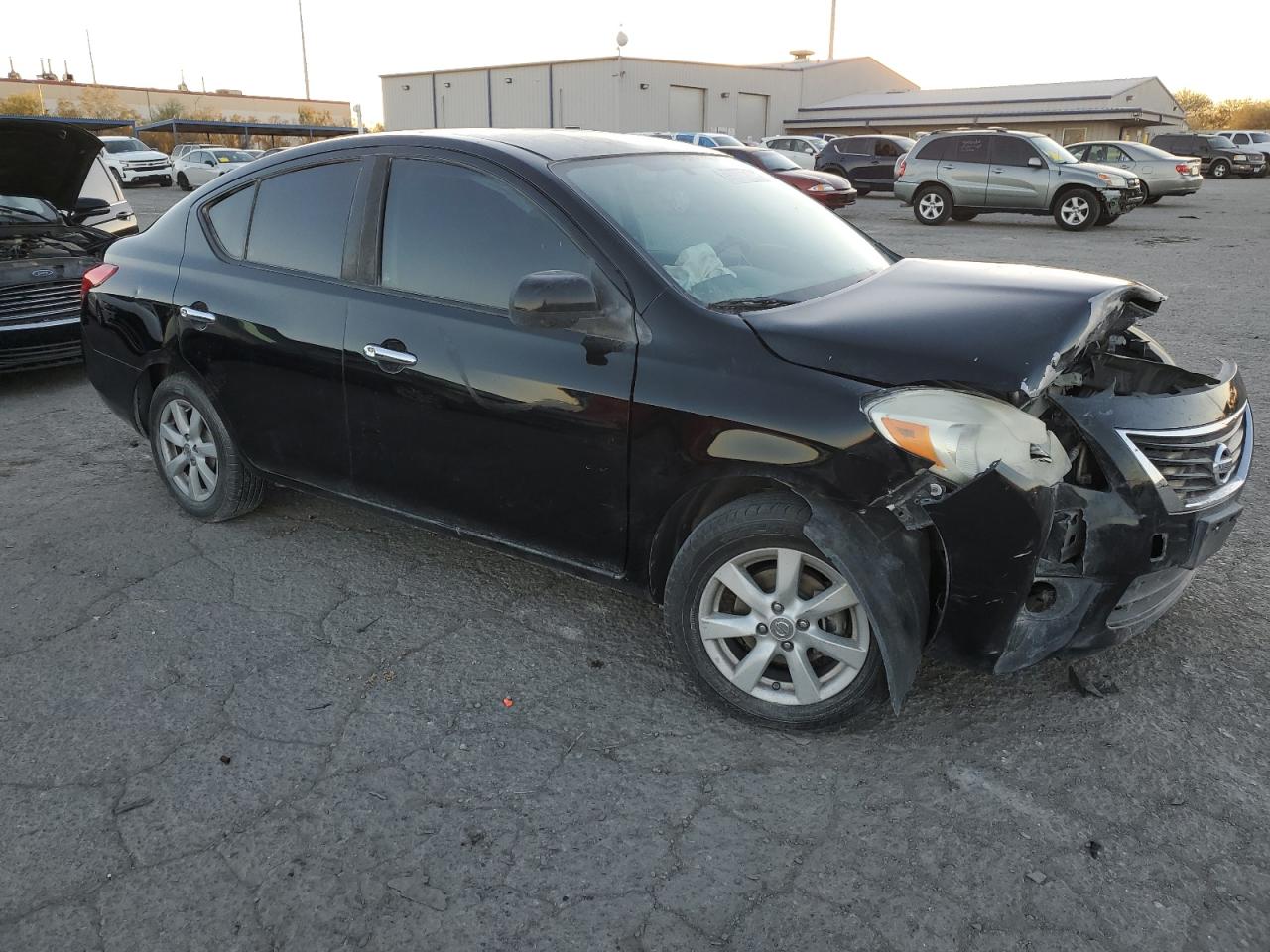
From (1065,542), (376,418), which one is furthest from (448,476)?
(1065,542)

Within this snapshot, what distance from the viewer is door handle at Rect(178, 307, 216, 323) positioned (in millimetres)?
4047

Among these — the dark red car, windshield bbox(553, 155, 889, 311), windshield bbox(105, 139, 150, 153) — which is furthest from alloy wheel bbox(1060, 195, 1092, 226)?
windshield bbox(105, 139, 150, 153)

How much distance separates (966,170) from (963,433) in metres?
17.9

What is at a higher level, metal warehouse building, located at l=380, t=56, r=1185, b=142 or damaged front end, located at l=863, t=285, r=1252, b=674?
metal warehouse building, located at l=380, t=56, r=1185, b=142

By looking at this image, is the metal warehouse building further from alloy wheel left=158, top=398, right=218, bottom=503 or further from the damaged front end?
the damaged front end

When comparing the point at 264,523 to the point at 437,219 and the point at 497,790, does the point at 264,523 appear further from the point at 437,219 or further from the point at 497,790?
the point at 497,790

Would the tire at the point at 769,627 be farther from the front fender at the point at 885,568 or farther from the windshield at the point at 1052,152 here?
the windshield at the point at 1052,152

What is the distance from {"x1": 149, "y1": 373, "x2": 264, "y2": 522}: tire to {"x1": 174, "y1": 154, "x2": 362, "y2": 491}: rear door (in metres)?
0.12

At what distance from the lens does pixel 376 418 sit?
3.59 metres

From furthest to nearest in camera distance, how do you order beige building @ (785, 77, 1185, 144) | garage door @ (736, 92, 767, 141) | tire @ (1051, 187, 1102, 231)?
garage door @ (736, 92, 767, 141), beige building @ (785, 77, 1185, 144), tire @ (1051, 187, 1102, 231)

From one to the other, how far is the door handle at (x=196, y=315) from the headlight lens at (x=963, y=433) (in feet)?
9.27

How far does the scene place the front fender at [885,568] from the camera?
8.58ft

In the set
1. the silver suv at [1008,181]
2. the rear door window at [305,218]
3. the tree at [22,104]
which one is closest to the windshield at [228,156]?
the silver suv at [1008,181]

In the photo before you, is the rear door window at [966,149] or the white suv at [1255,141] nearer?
the rear door window at [966,149]
